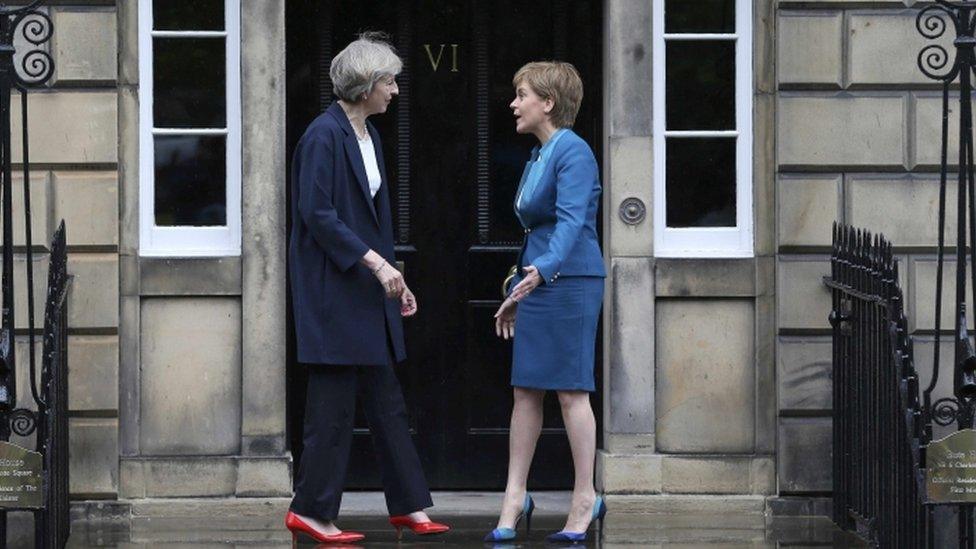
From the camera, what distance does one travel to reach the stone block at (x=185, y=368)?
979 cm

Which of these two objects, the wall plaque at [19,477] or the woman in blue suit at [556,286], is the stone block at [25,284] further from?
the woman in blue suit at [556,286]

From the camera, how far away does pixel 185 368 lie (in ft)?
32.1

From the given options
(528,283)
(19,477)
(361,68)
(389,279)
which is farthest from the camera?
(361,68)

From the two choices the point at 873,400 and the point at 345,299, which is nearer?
the point at 345,299

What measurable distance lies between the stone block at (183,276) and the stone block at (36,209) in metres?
0.48

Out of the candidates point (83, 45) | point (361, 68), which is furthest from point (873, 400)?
point (83, 45)

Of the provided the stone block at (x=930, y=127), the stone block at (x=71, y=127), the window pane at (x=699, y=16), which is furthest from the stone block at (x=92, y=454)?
the stone block at (x=930, y=127)

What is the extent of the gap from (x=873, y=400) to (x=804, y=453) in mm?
1292

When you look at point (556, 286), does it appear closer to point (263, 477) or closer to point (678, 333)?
point (678, 333)


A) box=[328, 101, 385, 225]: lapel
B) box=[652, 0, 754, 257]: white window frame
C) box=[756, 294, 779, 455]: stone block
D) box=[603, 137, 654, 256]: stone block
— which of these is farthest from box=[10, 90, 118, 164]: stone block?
box=[756, 294, 779, 455]: stone block

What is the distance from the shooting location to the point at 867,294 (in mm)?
8594

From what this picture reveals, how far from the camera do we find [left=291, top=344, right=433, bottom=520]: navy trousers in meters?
8.47

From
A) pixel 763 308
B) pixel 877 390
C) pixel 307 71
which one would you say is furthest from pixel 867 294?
pixel 307 71

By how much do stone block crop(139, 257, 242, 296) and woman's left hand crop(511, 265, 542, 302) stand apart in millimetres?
2072
